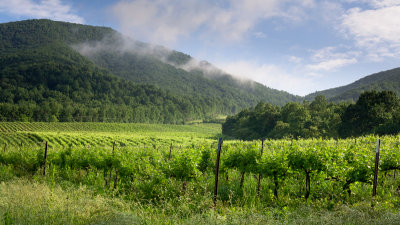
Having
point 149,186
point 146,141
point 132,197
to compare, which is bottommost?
point 146,141

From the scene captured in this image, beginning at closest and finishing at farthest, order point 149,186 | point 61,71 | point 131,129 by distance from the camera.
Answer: point 149,186
point 131,129
point 61,71

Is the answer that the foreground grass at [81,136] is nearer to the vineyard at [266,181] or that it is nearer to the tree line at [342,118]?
the tree line at [342,118]

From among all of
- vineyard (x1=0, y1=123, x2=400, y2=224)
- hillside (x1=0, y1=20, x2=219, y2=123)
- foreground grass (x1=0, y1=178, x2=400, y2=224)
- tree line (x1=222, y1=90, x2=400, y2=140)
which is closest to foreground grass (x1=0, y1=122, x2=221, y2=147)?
tree line (x1=222, y1=90, x2=400, y2=140)

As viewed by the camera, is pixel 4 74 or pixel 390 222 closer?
pixel 390 222

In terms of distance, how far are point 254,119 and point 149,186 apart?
70255mm

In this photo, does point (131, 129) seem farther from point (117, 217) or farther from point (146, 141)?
point (117, 217)

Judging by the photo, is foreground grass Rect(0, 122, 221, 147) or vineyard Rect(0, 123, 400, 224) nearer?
vineyard Rect(0, 123, 400, 224)

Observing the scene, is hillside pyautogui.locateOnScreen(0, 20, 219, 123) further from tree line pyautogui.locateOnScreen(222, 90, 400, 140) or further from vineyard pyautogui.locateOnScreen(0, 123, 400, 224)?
vineyard pyautogui.locateOnScreen(0, 123, 400, 224)

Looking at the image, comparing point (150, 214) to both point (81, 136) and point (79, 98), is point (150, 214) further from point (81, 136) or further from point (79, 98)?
point (79, 98)

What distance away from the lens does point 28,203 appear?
702 cm

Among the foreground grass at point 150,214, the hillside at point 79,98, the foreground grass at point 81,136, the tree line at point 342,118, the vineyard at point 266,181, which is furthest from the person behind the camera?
the hillside at point 79,98

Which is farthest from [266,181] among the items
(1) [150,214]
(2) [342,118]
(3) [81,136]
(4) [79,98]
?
(4) [79,98]

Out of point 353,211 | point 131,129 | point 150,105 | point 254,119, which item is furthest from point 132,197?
point 150,105

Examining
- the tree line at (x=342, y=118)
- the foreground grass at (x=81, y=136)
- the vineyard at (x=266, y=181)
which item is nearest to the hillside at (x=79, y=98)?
the foreground grass at (x=81, y=136)
